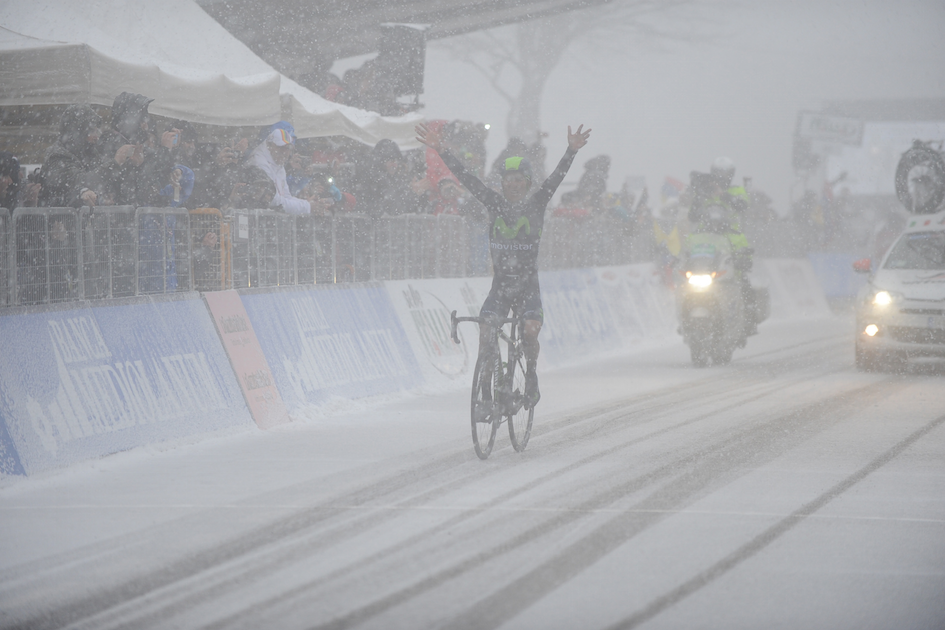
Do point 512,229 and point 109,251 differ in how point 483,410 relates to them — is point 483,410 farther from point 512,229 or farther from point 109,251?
point 109,251

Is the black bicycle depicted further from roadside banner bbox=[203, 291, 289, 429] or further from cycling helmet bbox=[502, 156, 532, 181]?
roadside banner bbox=[203, 291, 289, 429]

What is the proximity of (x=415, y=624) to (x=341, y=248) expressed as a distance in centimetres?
853

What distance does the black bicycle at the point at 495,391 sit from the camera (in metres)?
8.38

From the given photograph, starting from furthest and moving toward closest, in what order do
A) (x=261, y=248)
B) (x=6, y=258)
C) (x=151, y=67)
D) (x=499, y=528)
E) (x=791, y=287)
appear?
(x=791, y=287), (x=151, y=67), (x=261, y=248), (x=6, y=258), (x=499, y=528)

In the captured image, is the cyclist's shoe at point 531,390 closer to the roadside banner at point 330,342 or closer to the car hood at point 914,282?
the roadside banner at point 330,342

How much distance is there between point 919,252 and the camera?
15203mm

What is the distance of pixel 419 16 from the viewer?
30.5 metres

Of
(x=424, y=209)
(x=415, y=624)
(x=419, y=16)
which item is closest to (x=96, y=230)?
(x=415, y=624)

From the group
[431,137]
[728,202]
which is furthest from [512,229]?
[728,202]

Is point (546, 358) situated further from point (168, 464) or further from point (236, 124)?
point (168, 464)

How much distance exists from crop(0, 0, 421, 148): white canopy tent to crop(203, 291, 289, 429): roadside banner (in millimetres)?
2571

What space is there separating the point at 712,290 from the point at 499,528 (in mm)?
9719

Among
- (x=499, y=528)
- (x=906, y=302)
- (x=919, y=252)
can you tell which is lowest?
(x=499, y=528)

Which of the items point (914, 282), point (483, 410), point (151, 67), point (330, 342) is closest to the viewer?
point (483, 410)
